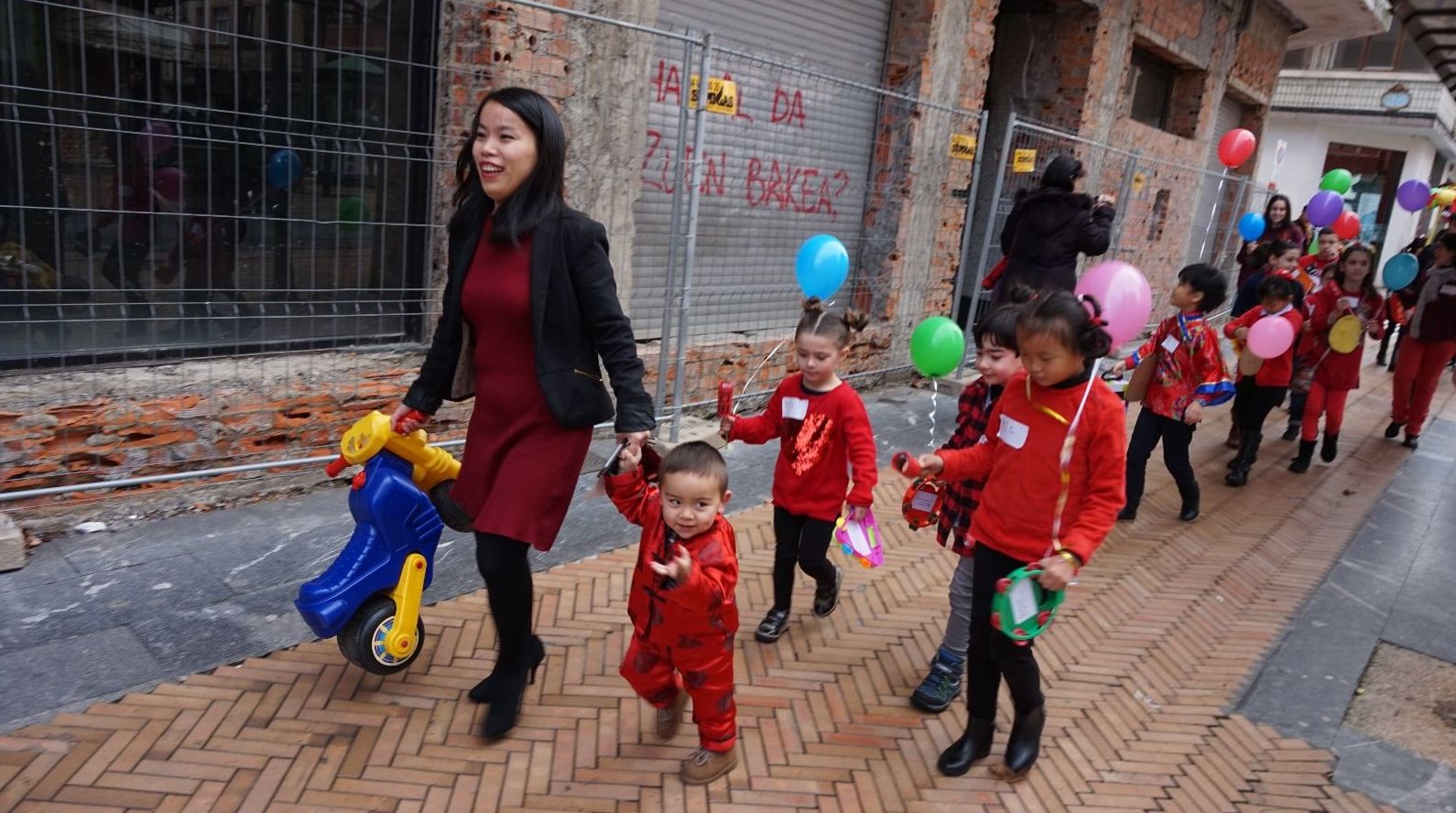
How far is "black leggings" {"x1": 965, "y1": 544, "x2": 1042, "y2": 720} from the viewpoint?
272 centimetres

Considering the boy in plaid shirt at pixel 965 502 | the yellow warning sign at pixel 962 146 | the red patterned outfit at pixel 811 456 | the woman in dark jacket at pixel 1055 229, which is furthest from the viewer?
the yellow warning sign at pixel 962 146

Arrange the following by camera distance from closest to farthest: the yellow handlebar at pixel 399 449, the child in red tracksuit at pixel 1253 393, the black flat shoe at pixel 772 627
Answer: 1. the yellow handlebar at pixel 399 449
2. the black flat shoe at pixel 772 627
3. the child in red tracksuit at pixel 1253 393

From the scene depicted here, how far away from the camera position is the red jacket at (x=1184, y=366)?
5.07 m

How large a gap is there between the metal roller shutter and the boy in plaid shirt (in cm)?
266

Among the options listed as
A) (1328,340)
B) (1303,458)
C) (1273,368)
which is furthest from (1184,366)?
(1303,458)

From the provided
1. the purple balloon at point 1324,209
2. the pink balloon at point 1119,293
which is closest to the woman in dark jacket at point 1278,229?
the purple balloon at point 1324,209

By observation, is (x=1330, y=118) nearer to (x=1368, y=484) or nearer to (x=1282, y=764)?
(x=1368, y=484)

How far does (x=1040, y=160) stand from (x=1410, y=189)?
558 centimetres

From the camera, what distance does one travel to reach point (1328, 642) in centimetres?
407

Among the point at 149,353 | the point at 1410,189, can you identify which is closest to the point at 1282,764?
the point at 149,353

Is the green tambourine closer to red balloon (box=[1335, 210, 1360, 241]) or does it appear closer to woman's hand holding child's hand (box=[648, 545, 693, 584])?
woman's hand holding child's hand (box=[648, 545, 693, 584])

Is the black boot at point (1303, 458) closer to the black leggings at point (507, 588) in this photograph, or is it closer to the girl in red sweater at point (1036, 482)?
the girl in red sweater at point (1036, 482)

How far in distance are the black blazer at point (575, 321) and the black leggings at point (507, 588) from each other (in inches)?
15.8

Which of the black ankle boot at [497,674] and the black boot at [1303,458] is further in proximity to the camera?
the black boot at [1303,458]
